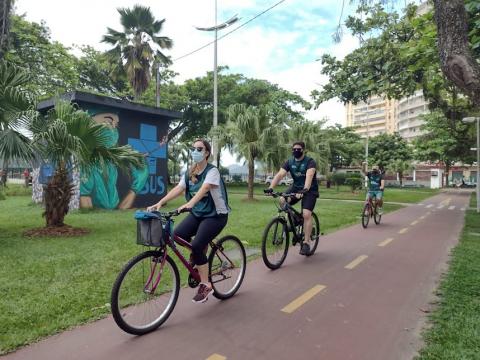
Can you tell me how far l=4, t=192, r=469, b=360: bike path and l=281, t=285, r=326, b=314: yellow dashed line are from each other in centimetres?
1

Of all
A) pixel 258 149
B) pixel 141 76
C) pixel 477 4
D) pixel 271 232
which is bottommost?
pixel 271 232

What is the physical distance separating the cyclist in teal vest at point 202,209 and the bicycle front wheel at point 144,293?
0.33 metres

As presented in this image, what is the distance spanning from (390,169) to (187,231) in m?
61.7

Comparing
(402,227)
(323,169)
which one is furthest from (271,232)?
(323,169)

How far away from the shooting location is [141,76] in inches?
1048

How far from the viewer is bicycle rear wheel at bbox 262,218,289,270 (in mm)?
5992

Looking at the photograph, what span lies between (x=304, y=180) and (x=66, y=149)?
205 inches

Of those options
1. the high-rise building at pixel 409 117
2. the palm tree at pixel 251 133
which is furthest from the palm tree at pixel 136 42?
the high-rise building at pixel 409 117

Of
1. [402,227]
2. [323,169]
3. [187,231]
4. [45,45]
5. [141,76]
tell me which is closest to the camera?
[187,231]

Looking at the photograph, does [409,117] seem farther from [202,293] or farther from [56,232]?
[202,293]

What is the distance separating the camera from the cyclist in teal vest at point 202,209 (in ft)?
14.0

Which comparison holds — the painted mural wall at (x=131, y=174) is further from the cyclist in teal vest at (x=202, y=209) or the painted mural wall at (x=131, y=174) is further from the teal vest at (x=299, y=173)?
the cyclist in teal vest at (x=202, y=209)

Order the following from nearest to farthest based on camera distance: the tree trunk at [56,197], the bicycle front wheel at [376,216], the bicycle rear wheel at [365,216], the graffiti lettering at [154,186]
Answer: the tree trunk at [56,197]
the bicycle rear wheel at [365,216]
the bicycle front wheel at [376,216]
the graffiti lettering at [154,186]

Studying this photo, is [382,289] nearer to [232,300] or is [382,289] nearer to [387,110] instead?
[232,300]
